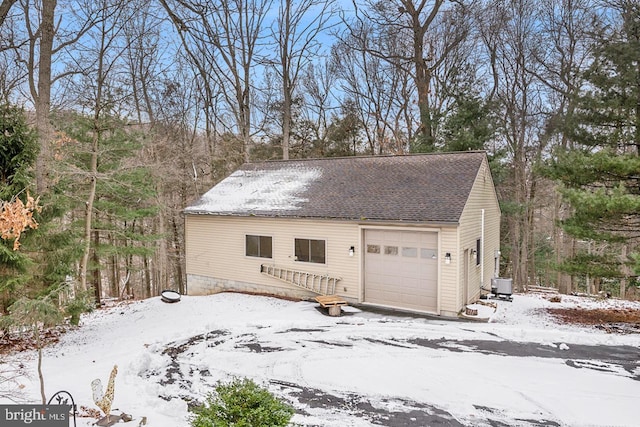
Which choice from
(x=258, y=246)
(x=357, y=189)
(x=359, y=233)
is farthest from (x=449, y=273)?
(x=258, y=246)

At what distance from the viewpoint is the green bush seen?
3783 millimetres

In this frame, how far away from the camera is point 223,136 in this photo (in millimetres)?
22859

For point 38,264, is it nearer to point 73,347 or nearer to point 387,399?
point 73,347

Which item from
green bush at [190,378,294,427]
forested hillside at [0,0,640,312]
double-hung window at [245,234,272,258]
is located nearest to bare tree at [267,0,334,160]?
forested hillside at [0,0,640,312]

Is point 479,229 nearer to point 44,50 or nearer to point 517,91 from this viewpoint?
point 517,91

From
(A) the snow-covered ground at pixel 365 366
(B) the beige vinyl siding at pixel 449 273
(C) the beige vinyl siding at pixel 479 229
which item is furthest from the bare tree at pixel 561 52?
(A) the snow-covered ground at pixel 365 366

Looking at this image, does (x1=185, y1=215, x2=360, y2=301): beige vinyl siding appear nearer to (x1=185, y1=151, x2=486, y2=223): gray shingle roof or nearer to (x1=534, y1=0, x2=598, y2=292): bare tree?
(x1=185, y1=151, x2=486, y2=223): gray shingle roof

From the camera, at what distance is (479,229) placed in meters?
12.9

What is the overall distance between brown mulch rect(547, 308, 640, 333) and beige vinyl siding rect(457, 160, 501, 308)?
2.35 m

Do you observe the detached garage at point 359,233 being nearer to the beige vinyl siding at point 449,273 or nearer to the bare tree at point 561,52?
the beige vinyl siding at point 449,273

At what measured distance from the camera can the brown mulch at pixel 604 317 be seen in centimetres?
1006

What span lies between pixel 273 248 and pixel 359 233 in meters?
3.25

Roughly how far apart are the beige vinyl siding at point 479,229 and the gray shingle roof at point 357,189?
1.97ft

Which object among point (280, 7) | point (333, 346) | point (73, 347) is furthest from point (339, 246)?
point (280, 7)
